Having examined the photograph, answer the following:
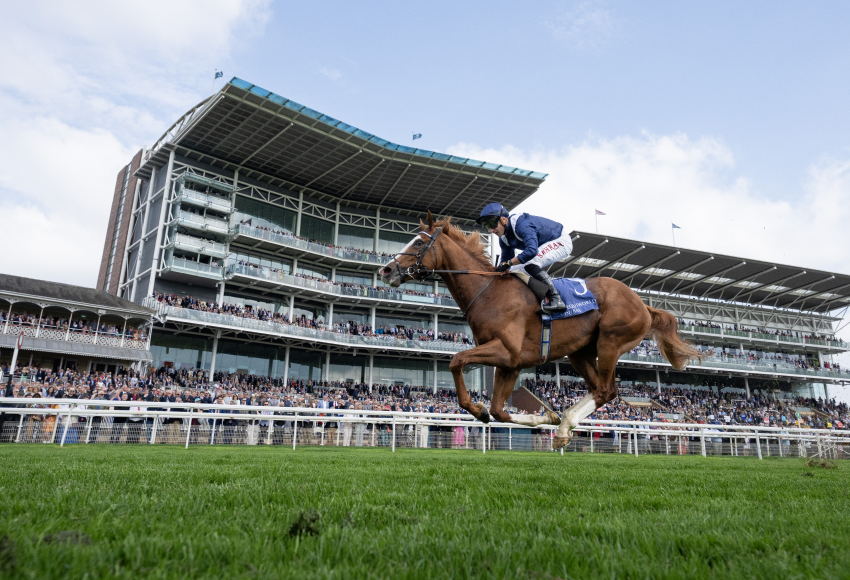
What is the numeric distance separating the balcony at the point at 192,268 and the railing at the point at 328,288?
34.3 inches

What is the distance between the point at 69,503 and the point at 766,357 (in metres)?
62.7

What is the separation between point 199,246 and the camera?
131ft

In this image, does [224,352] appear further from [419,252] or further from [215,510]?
[215,510]

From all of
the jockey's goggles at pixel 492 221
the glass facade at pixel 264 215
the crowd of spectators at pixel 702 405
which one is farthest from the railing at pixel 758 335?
the jockey's goggles at pixel 492 221

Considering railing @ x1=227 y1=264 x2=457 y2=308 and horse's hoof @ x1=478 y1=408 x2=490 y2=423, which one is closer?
horse's hoof @ x1=478 y1=408 x2=490 y2=423

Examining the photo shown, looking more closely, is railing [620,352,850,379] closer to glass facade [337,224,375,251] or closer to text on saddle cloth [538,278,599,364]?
glass facade [337,224,375,251]

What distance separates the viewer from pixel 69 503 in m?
3.06

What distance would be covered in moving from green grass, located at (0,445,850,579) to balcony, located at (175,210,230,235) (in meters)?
38.2

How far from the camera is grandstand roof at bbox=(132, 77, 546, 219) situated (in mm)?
38625

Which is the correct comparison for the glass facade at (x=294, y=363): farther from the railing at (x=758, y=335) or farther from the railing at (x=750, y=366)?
the railing at (x=758, y=335)

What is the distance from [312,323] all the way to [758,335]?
139 ft

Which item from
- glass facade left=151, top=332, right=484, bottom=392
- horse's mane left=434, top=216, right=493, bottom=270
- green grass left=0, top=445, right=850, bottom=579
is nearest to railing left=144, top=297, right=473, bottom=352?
glass facade left=151, top=332, right=484, bottom=392

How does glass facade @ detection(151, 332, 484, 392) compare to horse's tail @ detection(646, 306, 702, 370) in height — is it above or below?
above

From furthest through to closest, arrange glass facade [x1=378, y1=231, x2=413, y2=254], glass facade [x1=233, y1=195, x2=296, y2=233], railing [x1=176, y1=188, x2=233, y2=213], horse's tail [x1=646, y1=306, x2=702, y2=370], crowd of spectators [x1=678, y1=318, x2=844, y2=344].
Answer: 1. crowd of spectators [x1=678, y1=318, x2=844, y2=344]
2. glass facade [x1=378, y1=231, x2=413, y2=254]
3. glass facade [x1=233, y1=195, x2=296, y2=233]
4. railing [x1=176, y1=188, x2=233, y2=213]
5. horse's tail [x1=646, y1=306, x2=702, y2=370]
